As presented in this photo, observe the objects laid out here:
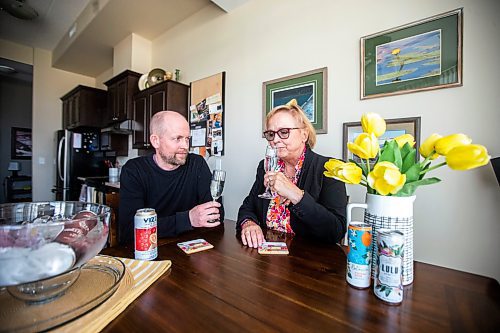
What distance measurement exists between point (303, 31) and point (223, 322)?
2.01 meters

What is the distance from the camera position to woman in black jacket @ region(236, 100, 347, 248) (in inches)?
37.9

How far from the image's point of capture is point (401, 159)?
60cm

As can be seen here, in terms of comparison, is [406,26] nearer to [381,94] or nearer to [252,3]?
[381,94]

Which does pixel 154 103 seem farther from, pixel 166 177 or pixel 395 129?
pixel 395 129

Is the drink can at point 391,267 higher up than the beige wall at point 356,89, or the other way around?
the beige wall at point 356,89

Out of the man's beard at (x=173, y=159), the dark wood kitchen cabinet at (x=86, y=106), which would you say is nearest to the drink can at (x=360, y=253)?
the man's beard at (x=173, y=159)

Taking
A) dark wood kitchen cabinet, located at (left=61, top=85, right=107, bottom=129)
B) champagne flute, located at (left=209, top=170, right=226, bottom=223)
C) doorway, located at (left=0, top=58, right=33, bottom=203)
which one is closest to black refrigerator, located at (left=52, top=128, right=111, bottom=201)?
Result: dark wood kitchen cabinet, located at (left=61, top=85, right=107, bottom=129)

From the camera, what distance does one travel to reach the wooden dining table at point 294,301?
45 centimetres

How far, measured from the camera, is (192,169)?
62.9 inches

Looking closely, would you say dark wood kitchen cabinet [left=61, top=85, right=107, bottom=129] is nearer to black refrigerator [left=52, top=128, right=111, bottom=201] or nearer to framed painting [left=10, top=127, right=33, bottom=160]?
black refrigerator [left=52, top=128, right=111, bottom=201]

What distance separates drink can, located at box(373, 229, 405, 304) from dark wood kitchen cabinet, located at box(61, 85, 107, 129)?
4443 mm

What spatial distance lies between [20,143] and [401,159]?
7.70m

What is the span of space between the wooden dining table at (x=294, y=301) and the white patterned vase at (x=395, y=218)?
0.08 m

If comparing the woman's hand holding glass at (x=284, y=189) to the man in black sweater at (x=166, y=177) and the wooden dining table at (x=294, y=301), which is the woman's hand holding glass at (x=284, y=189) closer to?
the wooden dining table at (x=294, y=301)
